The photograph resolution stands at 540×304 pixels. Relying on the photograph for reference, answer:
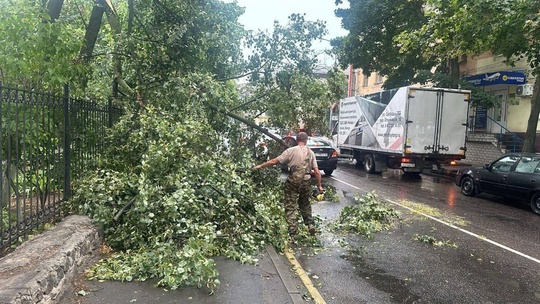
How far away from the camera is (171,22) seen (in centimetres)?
849

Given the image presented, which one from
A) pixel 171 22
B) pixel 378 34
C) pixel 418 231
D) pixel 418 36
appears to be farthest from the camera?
pixel 378 34

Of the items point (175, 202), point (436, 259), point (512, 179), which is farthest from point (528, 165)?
point (175, 202)

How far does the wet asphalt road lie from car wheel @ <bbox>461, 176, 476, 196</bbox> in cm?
192

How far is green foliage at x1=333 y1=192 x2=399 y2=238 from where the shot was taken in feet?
Answer: 25.4

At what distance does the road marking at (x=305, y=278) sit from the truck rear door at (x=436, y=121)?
10470 millimetres

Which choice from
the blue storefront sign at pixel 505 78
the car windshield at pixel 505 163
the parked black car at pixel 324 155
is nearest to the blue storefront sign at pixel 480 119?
the blue storefront sign at pixel 505 78

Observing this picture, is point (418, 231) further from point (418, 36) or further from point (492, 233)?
point (418, 36)

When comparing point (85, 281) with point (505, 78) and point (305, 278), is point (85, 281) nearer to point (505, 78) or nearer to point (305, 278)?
point (305, 278)

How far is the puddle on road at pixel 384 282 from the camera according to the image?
484 cm

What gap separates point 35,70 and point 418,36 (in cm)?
1137

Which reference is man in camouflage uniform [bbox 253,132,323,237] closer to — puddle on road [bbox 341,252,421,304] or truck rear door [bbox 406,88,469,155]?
puddle on road [bbox 341,252,421,304]

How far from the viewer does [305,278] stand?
5.31 meters

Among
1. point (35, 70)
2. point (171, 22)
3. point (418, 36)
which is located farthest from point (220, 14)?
point (418, 36)

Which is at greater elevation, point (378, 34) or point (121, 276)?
point (378, 34)
